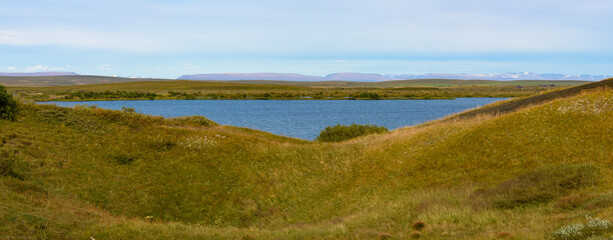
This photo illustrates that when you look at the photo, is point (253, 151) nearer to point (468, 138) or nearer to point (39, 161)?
point (39, 161)

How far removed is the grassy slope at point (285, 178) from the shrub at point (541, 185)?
806 millimetres

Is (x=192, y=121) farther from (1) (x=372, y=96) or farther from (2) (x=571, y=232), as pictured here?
(1) (x=372, y=96)

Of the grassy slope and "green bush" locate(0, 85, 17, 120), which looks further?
"green bush" locate(0, 85, 17, 120)

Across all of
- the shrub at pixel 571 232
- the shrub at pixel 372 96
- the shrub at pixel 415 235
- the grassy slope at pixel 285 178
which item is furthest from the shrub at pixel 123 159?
the shrub at pixel 372 96

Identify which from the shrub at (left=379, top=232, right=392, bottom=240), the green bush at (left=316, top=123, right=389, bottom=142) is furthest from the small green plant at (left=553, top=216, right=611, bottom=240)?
the green bush at (left=316, top=123, right=389, bottom=142)

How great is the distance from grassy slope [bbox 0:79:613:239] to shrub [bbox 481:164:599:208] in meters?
0.81

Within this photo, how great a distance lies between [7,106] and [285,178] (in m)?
22.8

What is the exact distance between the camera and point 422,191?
21.4m

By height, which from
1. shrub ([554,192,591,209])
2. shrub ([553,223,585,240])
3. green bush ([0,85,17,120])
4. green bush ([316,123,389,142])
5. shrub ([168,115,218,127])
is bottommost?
green bush ([316,123,389,142])

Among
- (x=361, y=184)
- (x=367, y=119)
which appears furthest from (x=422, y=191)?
(x=367, y=119)

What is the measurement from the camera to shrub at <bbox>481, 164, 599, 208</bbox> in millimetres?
16922

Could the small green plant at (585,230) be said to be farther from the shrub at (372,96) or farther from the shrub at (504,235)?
the shrub at (372,96)

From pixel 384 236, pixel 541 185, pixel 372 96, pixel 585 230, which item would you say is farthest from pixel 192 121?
pixel 372 96

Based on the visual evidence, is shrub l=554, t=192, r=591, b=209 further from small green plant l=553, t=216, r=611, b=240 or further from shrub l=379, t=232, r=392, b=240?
shrub l=379, t=232, r=392, b=240
